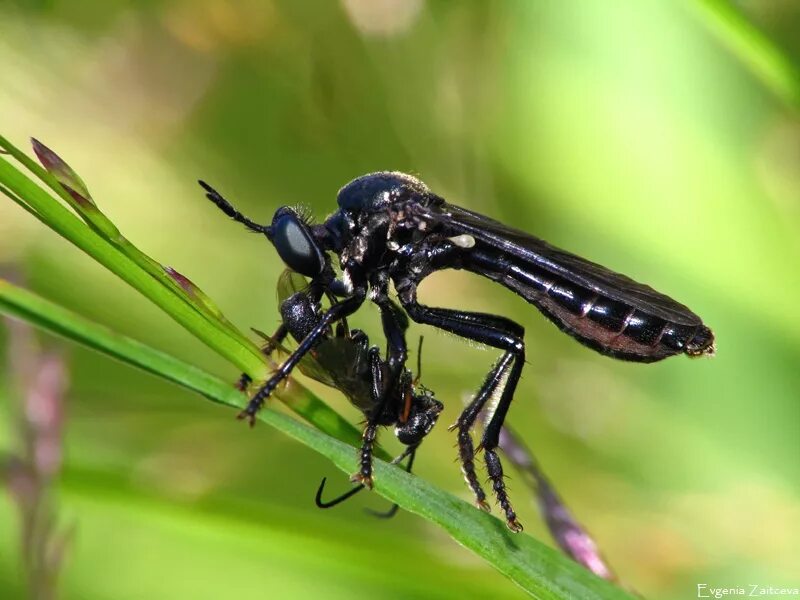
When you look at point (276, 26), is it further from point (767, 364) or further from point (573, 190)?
point (767, 364)

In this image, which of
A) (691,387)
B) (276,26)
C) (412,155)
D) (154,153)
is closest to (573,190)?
(412,155)

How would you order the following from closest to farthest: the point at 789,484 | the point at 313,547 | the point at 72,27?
the point at 313,547
the point at 72,27
the point at 789,484

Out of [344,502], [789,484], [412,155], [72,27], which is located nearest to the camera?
[344,502]

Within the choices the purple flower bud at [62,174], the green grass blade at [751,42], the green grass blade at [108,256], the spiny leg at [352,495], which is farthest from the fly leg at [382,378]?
the green grass blade at [751,42]

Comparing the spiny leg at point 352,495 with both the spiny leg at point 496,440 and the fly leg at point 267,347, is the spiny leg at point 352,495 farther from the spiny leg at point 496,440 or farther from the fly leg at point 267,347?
the fly leg at point 267,347

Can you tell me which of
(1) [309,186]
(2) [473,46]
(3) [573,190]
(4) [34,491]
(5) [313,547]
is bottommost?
(4) [34,491]

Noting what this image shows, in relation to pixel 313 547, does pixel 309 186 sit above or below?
above
